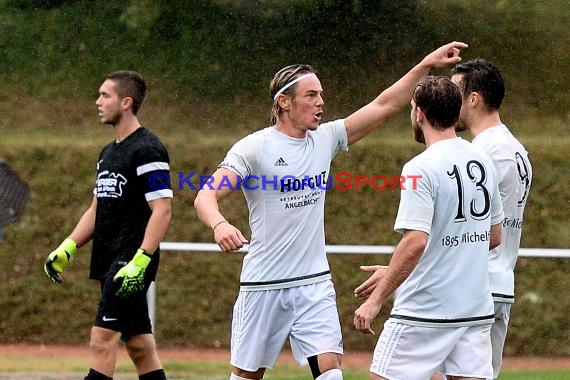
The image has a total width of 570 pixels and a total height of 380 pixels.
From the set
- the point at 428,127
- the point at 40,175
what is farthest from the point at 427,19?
the point at 428,127

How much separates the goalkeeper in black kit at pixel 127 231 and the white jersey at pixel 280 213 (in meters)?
0.74

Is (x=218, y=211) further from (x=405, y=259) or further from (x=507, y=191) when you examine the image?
(x=507, y=191)

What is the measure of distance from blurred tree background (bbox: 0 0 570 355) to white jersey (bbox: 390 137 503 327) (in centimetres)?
622

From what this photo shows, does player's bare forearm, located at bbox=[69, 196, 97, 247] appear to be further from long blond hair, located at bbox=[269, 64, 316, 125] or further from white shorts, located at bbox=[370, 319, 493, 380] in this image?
white shorts, located at bbox=[370, 319, 493, 380]

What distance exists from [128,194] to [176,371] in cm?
367

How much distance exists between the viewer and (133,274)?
242 inches

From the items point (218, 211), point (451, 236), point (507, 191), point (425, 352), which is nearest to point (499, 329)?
point (507, 191)

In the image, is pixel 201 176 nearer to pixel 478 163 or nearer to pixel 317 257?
pixel 317 257

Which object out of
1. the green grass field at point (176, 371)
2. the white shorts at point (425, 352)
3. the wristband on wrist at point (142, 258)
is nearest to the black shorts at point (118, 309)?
the wristband on wrist at point (142, 258)

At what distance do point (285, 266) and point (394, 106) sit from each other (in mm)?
1126

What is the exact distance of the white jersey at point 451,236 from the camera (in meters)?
4.84

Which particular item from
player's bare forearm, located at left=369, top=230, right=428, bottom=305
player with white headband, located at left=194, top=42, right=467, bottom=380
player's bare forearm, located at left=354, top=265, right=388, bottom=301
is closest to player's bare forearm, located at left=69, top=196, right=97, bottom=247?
player with white headband, located at left=194, top=42, right=467, bottom=380

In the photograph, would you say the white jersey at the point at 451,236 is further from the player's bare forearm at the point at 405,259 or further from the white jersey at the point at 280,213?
the white jersey at the point at 280,213

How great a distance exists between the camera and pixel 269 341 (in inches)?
227
